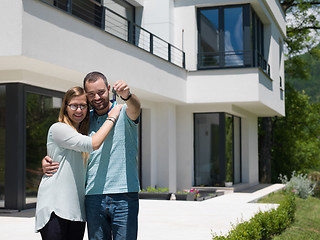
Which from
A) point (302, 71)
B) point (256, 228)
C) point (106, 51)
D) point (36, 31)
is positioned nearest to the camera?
point (256, 228)

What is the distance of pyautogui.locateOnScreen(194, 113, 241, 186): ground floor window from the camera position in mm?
17156

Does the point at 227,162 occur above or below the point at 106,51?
below

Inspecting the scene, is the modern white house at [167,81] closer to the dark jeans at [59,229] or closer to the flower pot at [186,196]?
the flower pot at [186,196]

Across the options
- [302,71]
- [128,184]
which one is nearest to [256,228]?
[128,184]

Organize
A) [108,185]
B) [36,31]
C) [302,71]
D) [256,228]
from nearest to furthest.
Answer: [108,185], [256,228], [36,31], [302,71]

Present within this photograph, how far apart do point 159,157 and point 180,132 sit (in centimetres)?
172

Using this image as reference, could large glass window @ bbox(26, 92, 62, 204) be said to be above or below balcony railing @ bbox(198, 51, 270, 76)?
below

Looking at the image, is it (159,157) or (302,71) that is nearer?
(159,157)

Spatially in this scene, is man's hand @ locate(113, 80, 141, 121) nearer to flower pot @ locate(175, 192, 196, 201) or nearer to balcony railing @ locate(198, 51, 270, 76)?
flower pot @ locate(175, 192, 196, 201)

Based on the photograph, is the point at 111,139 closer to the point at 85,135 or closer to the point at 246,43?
the point at 85,135

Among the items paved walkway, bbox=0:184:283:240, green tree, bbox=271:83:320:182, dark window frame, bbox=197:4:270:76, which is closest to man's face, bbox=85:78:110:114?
paved walkway, bbox=0:184:283:240

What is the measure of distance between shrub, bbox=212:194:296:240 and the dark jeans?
276 cm

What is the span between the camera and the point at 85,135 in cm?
347

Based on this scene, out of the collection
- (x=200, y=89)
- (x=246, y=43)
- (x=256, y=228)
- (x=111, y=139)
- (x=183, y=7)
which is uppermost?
(x=183, y=7)
